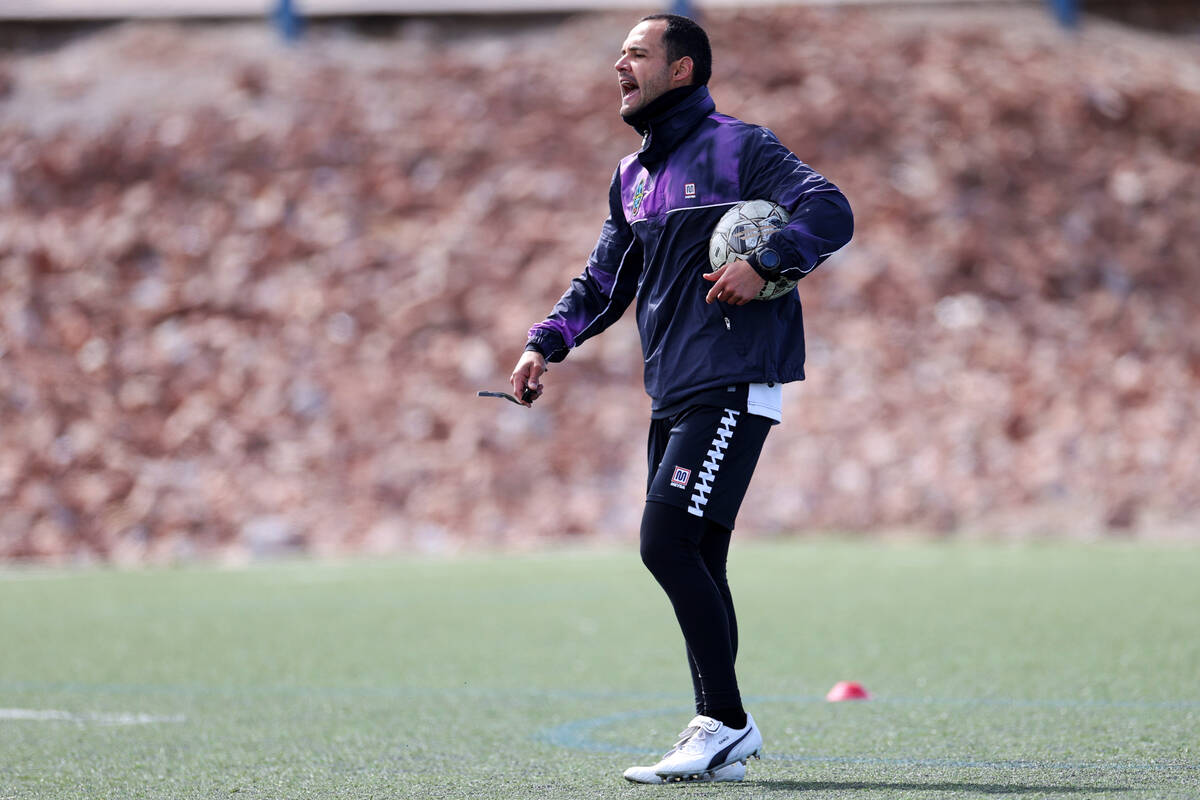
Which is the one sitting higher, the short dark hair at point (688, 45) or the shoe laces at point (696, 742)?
the short dark hair at point (688, 45)

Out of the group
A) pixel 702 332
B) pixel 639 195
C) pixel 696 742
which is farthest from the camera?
pixel 639 195

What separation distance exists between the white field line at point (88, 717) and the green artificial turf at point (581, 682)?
0.8 inches

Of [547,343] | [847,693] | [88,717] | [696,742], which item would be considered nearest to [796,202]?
[547,343]

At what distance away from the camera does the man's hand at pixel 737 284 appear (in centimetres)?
387

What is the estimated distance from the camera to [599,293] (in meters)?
4.52

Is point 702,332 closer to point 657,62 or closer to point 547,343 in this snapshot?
point 547,343

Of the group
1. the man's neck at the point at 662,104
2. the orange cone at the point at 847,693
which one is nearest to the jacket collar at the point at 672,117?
the man's neck at the point at 662,104

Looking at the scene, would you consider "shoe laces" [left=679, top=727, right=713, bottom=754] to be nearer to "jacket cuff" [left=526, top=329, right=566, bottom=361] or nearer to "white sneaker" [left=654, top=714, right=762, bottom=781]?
"white sneaker" [left=654, top=714, right=762, bottom=781]

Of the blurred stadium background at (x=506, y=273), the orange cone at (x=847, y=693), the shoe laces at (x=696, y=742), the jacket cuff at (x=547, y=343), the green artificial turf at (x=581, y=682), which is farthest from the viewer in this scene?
the blurred stadium background at (x=506, y=273)

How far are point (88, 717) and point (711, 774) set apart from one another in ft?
8.45

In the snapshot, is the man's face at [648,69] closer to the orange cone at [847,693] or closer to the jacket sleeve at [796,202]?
the jacket sleeve at [796,202]

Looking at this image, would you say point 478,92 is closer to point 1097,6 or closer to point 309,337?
point 309,337

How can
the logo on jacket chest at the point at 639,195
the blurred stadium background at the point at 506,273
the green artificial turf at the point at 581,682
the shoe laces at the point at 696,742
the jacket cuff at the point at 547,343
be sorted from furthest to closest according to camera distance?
the blurred stadium background at the point at 506,273 < the jacket cuff at the point at 547,343 < the logo on jacket chest at the point at 639,195 < the green artificial turf at the point at 581,682 < the shoe laces at the point at 696,742

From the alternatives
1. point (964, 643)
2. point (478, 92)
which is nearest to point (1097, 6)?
point (478, 92)
